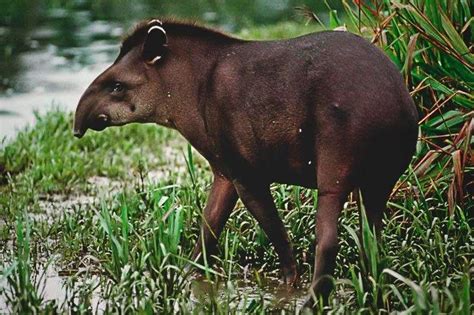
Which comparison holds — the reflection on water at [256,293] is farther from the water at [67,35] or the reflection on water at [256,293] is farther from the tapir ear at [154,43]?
the water at [67,35]

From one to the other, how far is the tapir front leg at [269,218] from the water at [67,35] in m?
4.46

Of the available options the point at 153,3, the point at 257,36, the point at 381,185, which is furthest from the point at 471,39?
the point at 153,3

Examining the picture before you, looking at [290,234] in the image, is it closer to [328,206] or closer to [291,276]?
[291,276]

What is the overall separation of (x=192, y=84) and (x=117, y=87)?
0.44 metres

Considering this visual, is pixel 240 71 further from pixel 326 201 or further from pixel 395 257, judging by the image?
pixel 395 257

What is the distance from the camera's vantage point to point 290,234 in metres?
6.63

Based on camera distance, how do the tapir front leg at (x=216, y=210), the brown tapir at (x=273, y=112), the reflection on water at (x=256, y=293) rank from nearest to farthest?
the brown tapir at (x=273, y=112) < the reflection on water at (x=256, y=293) < the tapir front leg at (x=216, y=210)

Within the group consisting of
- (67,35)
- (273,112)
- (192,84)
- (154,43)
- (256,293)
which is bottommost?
(256,293)

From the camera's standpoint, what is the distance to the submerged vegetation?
5.45 meters

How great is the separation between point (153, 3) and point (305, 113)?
39.4 ft

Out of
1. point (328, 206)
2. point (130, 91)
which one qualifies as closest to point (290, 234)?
point (328, 206)

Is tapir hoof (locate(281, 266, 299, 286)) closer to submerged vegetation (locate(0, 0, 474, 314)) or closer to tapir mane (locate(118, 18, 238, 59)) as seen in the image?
submerged vegetation (locate(0, 0, 474, 314))

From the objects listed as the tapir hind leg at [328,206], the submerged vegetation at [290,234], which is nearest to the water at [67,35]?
the submerged vegetation at [290,234]

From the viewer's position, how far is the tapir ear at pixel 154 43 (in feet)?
19.7
